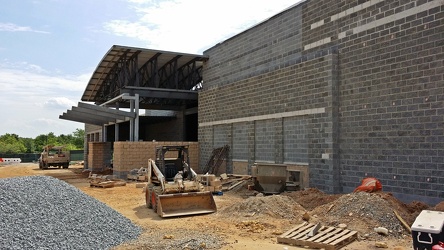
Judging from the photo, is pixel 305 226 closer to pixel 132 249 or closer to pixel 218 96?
pixel 132 249

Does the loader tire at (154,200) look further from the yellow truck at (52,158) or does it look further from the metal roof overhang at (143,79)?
the yellow truck at (52,158)

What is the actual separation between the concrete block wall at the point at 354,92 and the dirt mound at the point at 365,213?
228cm

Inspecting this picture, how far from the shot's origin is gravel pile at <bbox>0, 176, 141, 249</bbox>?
768cm

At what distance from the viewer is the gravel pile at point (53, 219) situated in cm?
768

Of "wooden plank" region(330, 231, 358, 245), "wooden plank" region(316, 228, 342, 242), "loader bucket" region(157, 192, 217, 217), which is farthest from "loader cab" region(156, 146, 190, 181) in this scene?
"wooden plank" region(330, 231, 358, 245)

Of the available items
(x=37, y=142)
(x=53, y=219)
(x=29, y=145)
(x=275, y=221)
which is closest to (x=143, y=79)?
(x=275, y=221)

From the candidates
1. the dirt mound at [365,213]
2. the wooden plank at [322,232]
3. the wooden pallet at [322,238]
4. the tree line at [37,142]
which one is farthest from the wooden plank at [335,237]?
the tree line at [37,142]

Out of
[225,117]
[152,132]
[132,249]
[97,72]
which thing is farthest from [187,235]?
[152,132]

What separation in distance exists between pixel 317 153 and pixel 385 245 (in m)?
8.04

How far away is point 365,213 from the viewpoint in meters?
9.98

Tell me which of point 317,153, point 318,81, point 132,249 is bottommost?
point 132,249

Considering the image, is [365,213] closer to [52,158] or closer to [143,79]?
[143,79]

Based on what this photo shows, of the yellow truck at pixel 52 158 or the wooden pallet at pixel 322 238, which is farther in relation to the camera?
the yellow truck at pixel 52 158

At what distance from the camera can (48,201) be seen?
9.40 metres
